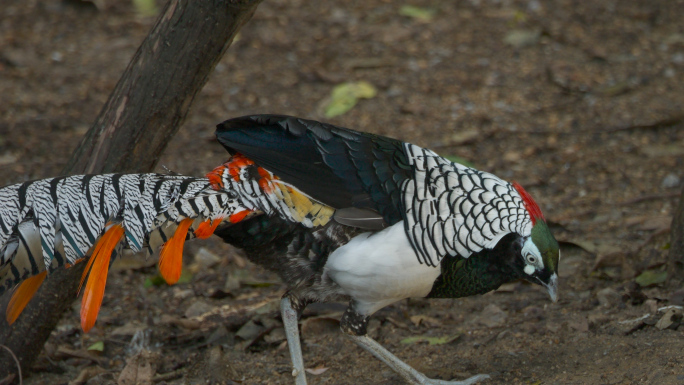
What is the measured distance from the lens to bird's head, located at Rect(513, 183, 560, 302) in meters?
2.97

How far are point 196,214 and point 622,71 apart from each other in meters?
4.61

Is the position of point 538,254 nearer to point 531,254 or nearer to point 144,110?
point 531,254

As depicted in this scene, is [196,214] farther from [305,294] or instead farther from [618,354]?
[618,354]

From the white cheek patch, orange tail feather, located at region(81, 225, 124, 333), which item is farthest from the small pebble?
orange tail feather, located at region(81, 225, 124, 333)

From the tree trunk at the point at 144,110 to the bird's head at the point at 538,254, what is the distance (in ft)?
4.80

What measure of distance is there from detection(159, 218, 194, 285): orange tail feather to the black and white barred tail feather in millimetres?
29

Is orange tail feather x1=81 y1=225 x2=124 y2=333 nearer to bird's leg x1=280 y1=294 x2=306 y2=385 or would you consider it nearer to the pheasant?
the pheasant

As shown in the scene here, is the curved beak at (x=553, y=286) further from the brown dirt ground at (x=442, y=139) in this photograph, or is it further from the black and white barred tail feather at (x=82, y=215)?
the black and white barred tail feather at (x=82, y=215)

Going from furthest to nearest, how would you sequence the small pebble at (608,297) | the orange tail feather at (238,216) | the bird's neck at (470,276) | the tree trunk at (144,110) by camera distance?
1. the small pebble at (608,297)
2. the tree trunk at (144,110)
3. the bird's neck at (470,276)
4. the orange tail feather at (238,216)

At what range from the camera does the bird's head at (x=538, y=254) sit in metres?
2.97

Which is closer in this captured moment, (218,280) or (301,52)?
(218,280)

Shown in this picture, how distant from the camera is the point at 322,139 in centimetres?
309

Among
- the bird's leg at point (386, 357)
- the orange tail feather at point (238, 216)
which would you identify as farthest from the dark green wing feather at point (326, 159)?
the bird's leg at point (386, 357)

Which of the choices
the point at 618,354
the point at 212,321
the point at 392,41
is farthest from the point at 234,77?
the point at 618,354
